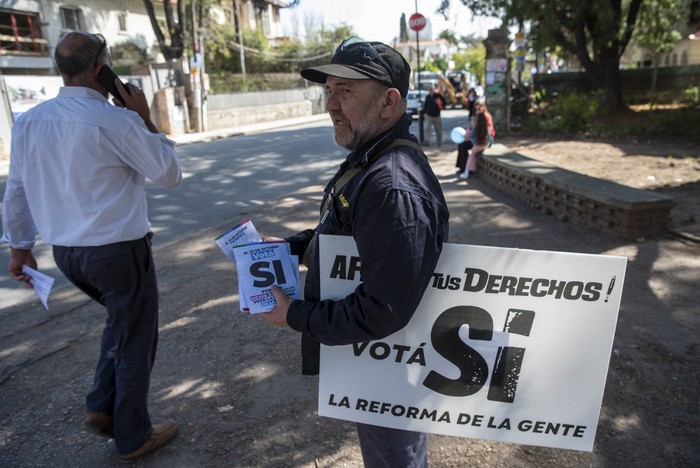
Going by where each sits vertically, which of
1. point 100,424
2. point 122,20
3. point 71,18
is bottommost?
point 100,424

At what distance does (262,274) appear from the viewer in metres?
1.87

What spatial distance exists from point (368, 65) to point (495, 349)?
3.43 feet

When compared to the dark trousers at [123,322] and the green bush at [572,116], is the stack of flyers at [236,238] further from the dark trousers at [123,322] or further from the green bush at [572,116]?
the green bush at [572,116]

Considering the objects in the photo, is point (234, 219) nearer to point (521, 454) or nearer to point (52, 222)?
point (52, 222)

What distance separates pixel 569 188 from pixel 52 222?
577 cm

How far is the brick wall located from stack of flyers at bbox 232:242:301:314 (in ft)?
15.7

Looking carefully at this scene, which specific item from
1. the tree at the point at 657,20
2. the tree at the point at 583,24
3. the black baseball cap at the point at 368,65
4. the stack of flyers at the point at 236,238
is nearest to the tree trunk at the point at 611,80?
the tree at the point at 583,24

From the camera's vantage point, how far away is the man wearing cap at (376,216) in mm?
1479

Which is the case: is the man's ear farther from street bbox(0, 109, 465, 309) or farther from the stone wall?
the stone wall

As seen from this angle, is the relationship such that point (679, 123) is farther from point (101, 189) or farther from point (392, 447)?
point (101, 189)

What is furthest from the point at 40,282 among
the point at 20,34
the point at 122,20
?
the point at 122,20

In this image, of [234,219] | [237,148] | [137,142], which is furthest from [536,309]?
[237,148]

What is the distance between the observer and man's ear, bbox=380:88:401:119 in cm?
168

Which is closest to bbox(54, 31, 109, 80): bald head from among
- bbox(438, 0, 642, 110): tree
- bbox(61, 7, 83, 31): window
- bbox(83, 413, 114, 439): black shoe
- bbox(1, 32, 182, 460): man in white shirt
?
bbox(1, 32, 182, 460): man in white shirt
